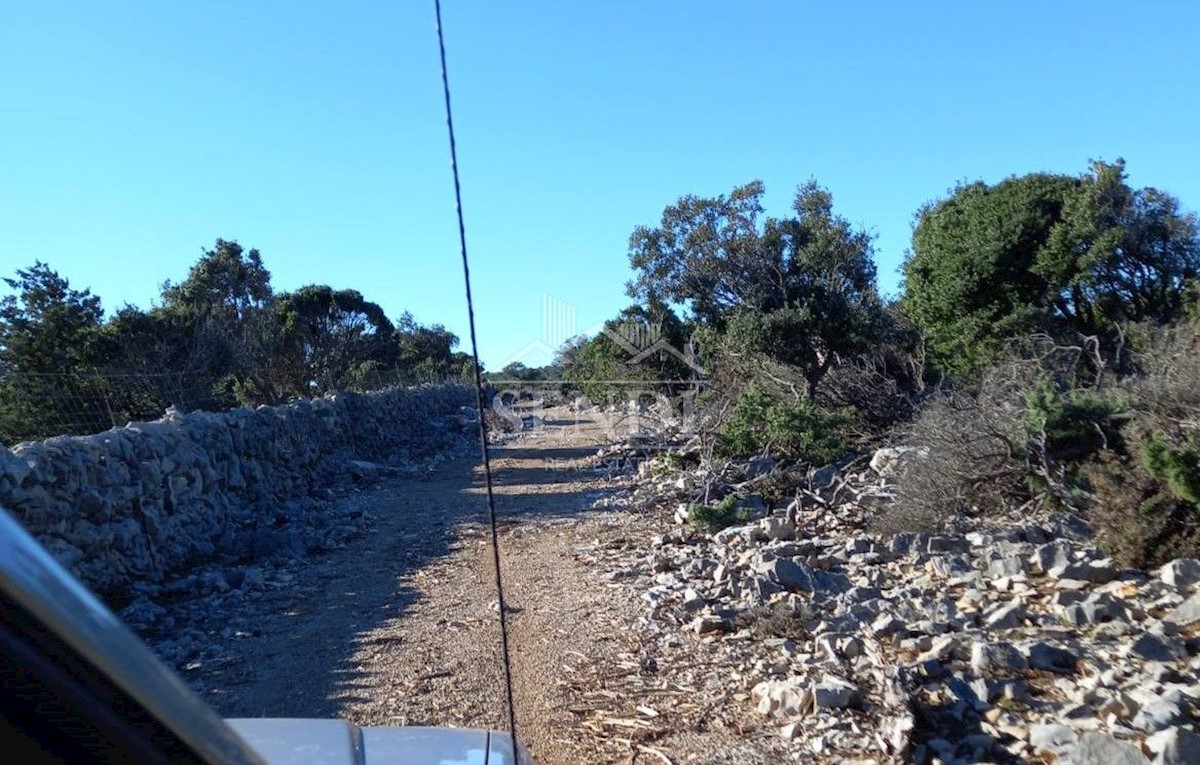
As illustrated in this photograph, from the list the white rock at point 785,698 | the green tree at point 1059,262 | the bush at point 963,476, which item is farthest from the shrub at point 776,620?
the green tree at point 1059,262

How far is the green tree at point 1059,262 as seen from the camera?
15305 millimetres

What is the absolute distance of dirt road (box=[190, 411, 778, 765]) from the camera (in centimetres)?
509

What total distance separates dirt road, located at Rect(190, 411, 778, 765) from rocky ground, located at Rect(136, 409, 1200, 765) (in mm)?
25

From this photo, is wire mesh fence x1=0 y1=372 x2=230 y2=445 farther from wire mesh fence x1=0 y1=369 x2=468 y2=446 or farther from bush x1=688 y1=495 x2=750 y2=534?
bush x1=688 y1=495 x2=750 y2=534

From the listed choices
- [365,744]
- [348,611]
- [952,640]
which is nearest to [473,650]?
Answer: [348,611]

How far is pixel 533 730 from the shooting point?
200 inches

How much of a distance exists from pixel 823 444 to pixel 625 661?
21.8 ft

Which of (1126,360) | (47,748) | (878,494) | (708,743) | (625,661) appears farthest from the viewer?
(1126,360)

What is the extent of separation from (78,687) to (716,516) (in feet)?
29.8

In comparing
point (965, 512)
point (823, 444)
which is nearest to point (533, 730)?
point (965, 512)

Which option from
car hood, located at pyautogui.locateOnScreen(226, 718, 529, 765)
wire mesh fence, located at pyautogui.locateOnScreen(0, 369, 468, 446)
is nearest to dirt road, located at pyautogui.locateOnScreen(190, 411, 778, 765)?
car hood, located at pyautogui.locateOnScreen(226, 718, 529, 765)

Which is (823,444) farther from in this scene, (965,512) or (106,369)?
(106,369)

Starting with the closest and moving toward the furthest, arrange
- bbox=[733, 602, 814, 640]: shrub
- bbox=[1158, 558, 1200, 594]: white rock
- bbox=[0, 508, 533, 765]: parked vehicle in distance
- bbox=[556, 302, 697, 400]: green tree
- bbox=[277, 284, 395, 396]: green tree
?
bbox=[0, 508, 533, 765]: parked vehicle in distance
bbox=[1158, 558, 1200, 594]: white rock
bbox=[733, 602, 814, 640]: shrub
bbox=[556, 302, 697, 400]: green tree
bbox=[277, 284, 395, 396]: green tree

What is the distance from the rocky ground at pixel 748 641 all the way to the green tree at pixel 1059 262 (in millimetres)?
6973
